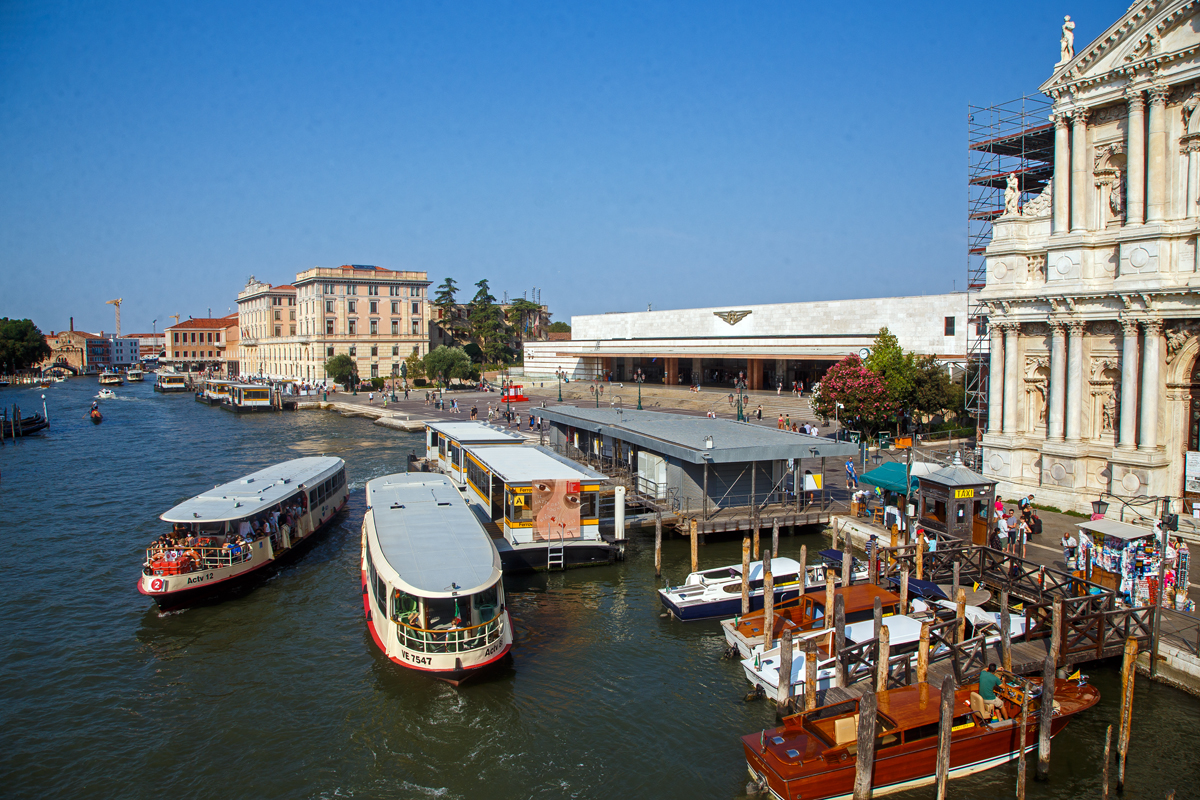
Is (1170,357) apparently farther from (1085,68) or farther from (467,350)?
(467,350)

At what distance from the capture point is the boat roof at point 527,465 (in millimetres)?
23703

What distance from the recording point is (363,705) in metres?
16.1

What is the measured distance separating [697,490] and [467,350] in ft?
308

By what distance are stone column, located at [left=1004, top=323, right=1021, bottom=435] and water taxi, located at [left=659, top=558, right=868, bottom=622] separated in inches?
462

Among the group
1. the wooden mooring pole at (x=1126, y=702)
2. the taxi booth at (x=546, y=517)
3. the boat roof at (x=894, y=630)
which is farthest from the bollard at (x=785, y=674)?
the taxi booth at (x=546, y=517)

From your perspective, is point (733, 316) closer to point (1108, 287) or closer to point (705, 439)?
point (705, 439)

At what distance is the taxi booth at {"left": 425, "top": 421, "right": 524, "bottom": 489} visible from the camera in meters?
31.1

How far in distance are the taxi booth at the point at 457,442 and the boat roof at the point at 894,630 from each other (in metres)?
16.8

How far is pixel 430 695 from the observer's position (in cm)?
1647

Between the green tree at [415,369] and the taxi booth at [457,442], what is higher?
the green tree at [415,369]

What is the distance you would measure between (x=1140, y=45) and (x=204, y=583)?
3287 cm

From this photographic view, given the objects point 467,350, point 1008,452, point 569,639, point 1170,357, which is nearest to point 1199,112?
point 1170,357

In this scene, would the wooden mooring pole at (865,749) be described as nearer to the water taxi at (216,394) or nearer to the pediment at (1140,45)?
the pediment at (1140,45)

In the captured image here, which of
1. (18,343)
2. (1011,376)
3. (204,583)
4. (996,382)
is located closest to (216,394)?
(18,343)
